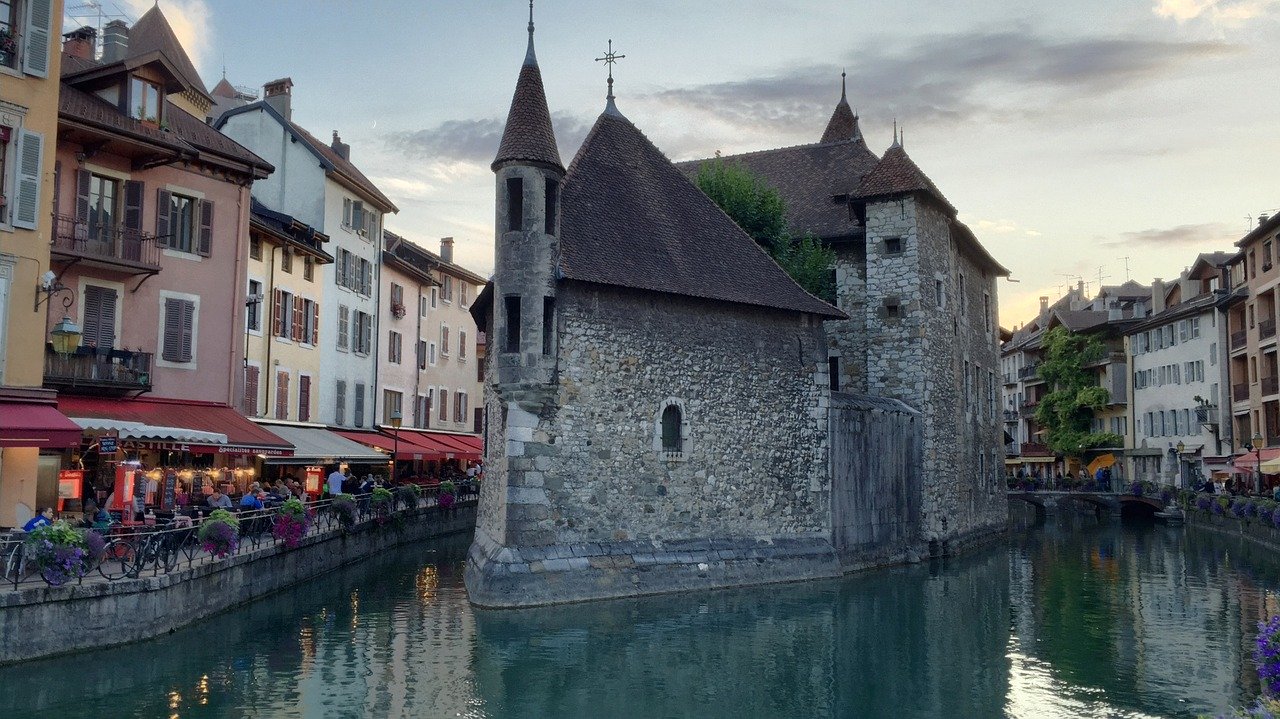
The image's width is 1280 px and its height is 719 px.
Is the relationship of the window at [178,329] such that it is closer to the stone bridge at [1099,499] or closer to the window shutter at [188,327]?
the window shutter at [188,327]

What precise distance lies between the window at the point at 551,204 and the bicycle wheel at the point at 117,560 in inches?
350

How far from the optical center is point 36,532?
13.2 m

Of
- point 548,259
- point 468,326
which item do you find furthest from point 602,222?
point 468,326

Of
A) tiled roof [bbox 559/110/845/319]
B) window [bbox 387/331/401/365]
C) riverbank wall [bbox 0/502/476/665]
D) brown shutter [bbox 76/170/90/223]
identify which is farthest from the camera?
window [bbox 387/331/401/365]

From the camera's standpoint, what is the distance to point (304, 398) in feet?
103

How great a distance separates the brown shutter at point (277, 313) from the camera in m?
29.0

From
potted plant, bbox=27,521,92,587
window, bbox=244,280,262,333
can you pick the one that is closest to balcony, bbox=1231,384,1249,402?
window, bbox=244,280,262,333

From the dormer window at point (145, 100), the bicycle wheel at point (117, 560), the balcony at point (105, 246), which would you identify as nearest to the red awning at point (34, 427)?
the bicycle wheel at point (117, 560)

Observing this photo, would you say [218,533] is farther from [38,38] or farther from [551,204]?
[38,38]

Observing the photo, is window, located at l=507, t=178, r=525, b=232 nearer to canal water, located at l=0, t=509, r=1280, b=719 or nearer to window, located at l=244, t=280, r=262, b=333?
canal water, located at l=0, t=509, r=1280, b=719

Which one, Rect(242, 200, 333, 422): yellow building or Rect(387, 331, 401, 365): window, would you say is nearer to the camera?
Rect(242, 200, 333, 422): yellow building

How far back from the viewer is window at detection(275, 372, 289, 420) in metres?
29.4

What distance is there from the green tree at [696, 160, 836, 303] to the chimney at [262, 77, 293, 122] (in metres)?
14.9

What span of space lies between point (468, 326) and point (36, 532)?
1410 inches
